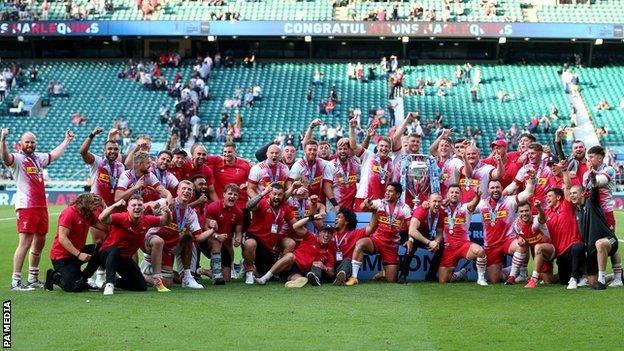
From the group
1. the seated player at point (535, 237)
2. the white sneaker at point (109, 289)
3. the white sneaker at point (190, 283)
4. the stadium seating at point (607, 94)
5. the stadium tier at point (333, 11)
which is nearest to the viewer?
the white sneaker at point (109, 289)

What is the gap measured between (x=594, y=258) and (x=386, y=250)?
2.54 meters

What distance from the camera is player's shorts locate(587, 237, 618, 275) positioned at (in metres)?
13.2

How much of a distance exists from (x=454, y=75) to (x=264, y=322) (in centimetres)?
3935

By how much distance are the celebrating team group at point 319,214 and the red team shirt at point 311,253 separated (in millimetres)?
14

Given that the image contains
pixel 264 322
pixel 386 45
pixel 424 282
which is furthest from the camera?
pixel 386 45

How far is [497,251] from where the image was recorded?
14.0 m

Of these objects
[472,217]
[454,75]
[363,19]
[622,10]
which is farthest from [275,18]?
[472,217]

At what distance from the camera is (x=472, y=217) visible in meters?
14.4

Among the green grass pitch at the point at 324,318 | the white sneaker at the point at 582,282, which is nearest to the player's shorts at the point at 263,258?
the green grass pitch at the point at 324,318

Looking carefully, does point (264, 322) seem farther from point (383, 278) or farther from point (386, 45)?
point (386, 45)

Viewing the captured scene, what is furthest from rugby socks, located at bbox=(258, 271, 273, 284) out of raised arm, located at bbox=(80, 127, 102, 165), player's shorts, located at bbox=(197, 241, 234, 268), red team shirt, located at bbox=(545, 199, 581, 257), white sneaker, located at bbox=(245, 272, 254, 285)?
red team shirt, located at bbox=(545, 199, 581, 257)

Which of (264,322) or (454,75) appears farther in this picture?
(454,75)

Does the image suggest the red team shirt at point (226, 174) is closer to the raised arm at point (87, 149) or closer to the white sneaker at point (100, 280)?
the raised arm at point (87, 149)

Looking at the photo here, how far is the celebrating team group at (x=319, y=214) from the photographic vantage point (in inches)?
509
